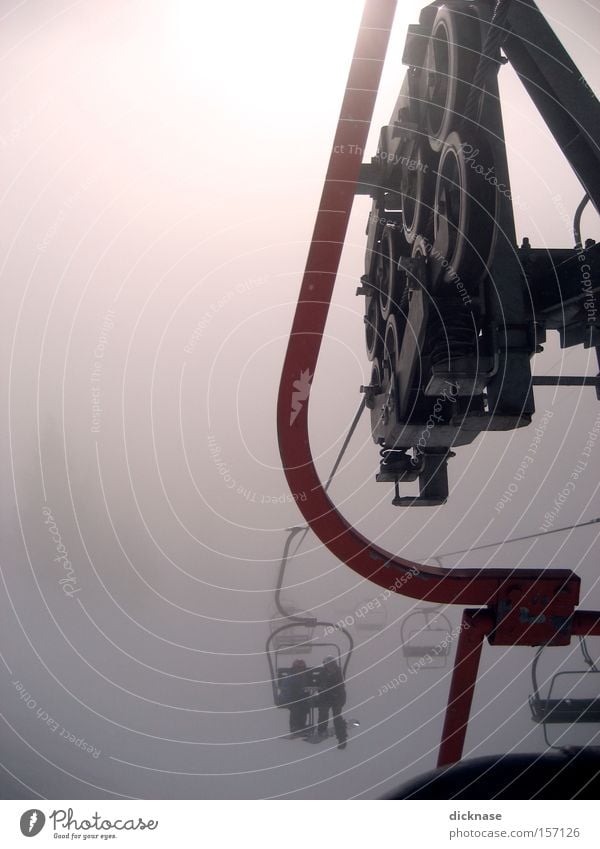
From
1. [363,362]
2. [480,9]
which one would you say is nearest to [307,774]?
[363,362]

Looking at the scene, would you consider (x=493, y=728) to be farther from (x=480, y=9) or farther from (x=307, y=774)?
(x=480, y=9)

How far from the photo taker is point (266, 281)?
0.82m

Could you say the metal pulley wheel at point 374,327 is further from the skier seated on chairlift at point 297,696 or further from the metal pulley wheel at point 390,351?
the skier seated on chairlift at point 297,696

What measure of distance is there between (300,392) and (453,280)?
18 cm

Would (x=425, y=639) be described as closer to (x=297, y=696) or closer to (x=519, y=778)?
(x=297, y=696)

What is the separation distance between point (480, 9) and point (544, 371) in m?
0.53

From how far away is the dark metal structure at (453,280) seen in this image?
46 centimetres

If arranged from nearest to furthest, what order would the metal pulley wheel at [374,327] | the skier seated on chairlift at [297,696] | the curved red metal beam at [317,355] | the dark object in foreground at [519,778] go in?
the dark object in foreground at [519,778] < the curved red metal beam at [317,355] < the metal pulley wheel at [374,327] < the skier seated on chairlift at [297,696]

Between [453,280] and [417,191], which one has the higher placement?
[417,191]

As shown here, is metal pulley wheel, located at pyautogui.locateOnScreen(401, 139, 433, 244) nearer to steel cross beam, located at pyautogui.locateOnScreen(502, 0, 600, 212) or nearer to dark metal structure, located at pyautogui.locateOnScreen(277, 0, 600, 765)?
dark metal structure, located at pyautogui.locateOnScreen(277, 0, 600, 765)

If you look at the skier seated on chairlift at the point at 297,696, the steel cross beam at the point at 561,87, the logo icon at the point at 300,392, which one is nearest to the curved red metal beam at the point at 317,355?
the logo icon at the point at 300,392
